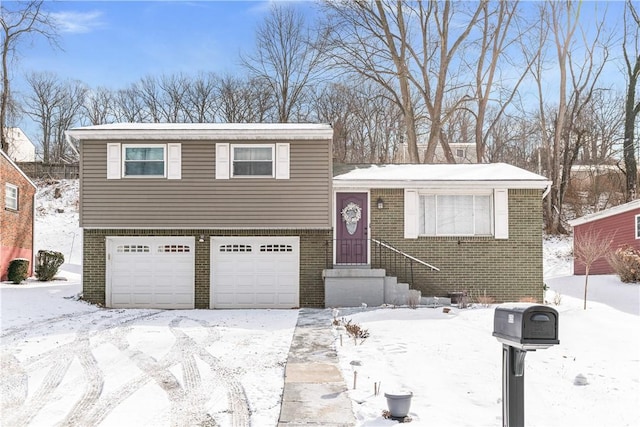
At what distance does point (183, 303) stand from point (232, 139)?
4.70m

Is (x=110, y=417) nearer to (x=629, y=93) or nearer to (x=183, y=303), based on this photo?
(x=183, y=303)

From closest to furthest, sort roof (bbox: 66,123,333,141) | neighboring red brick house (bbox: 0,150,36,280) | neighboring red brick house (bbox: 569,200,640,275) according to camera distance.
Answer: roof (bbox: 66,123,333,141) → neighboring red brick house (bbox: 0,150,36,280) → neighboring red brick house (bbox: 569,200,640,275)

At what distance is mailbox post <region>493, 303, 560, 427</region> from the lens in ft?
14.2

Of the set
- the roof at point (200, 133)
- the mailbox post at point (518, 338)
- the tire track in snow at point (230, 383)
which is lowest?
the tire track in snow at point (230, 383)

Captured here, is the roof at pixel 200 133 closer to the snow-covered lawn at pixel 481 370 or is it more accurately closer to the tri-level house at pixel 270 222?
the tri-level house at pixel 270 222

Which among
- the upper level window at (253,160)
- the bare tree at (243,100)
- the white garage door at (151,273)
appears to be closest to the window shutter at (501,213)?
the upper level window at (253,160)

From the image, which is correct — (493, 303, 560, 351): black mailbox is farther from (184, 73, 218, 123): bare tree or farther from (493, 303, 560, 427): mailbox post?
(184, 73, 218, 123): bare tree

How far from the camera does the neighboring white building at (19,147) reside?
121 ft

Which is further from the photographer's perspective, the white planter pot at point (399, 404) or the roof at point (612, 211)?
the roof at point (612, 211)

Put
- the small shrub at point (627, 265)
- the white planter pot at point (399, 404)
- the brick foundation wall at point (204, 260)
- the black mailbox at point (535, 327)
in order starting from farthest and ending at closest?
the small shrub at point (627, 265), the brick foundation wall at point (204, 260), the white planter pot at point (399, 404), the black mailbox at point (535, 327)

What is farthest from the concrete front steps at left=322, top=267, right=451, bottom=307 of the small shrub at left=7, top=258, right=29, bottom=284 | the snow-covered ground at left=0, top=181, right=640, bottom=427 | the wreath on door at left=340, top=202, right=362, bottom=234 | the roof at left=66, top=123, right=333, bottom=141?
the small shrub at left=7, top=258, right=29, bottom=284

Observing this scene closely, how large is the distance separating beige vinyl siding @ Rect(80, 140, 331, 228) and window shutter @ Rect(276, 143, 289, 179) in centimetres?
14

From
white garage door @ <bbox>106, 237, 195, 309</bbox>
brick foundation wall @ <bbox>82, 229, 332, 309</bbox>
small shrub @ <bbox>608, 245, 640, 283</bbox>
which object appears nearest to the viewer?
brick foundation wall @ <bbox>82, 229, 332, 309</bbox>

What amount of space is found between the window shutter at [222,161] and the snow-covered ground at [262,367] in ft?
12.2
